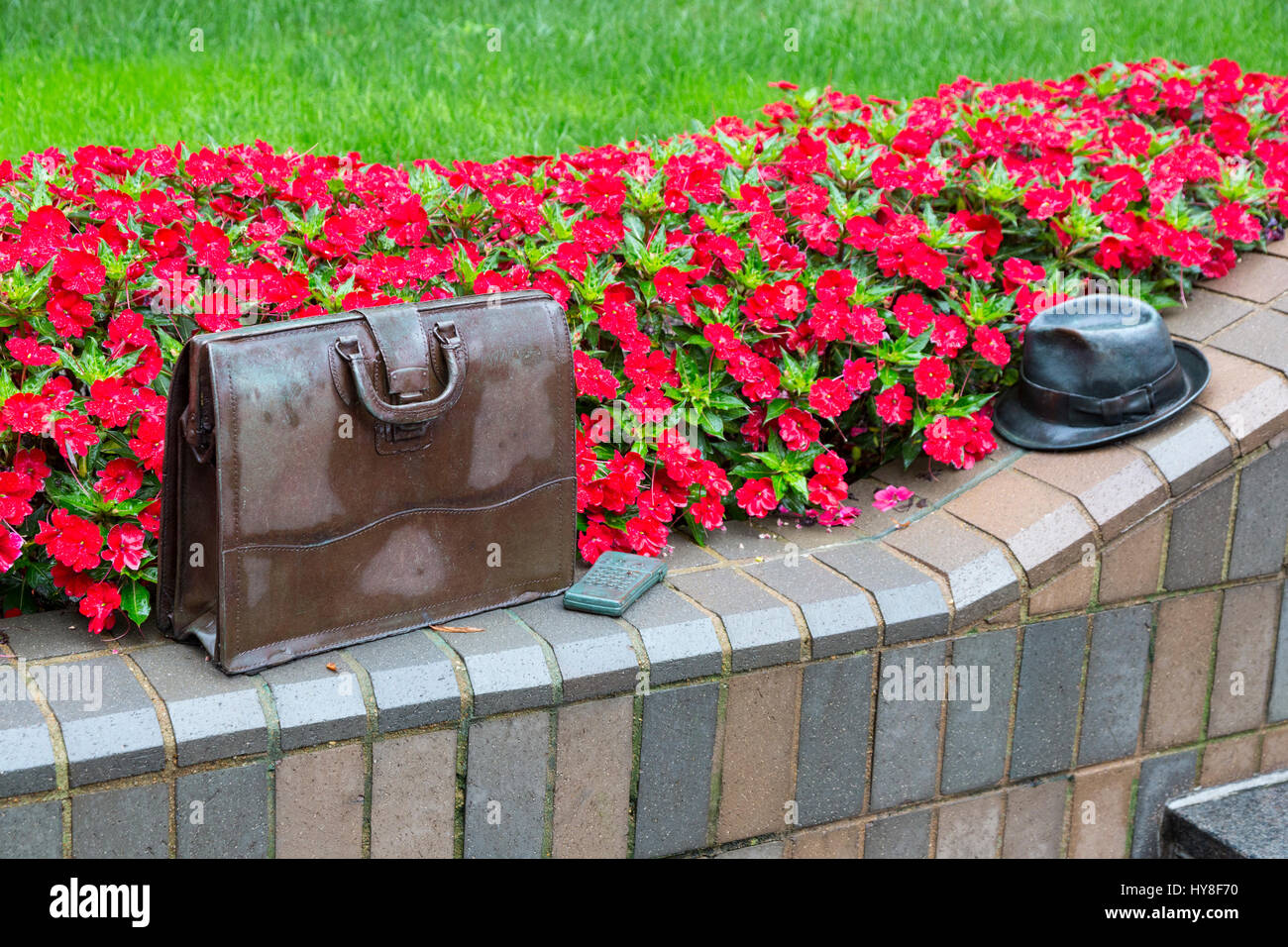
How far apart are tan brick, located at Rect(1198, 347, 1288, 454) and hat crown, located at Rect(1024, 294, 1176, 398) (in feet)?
0.36

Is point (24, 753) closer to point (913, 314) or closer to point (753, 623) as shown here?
point (753, 623)

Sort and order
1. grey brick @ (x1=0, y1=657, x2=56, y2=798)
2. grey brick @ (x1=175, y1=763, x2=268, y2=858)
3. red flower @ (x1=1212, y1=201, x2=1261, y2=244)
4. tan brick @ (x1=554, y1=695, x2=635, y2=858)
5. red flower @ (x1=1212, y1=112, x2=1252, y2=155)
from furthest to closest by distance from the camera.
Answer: red flower @ (x1=1212, y1=112, x2=1252, y2=155)
red flower @ (x1=1212, y1=201, x2=1261, y2=244)
tan brick @ (x1=554, y1=695, x2=635, y2=858)
grey brick @ (x1=175, y1=763, x2=268, y2=858)
grey brick @ (x1=0, y1=657, x2=56, y2=798)

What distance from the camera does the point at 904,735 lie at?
2162 millimetres

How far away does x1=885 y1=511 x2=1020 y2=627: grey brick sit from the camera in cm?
216

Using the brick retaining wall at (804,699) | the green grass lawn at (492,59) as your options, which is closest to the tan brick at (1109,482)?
the brick retaining wall at (804,699)

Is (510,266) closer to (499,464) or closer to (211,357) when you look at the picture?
(499,464)

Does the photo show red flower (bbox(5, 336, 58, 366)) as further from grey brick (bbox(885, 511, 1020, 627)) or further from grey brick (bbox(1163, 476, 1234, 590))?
grey brick (bbox(1163, 476, 1234, 590))

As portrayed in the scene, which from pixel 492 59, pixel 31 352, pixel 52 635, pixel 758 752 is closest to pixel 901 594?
pixel 758 752

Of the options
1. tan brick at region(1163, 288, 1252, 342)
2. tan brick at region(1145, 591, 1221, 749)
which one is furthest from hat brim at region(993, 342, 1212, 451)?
tan brick at region(1145, 591, 1221, 749)

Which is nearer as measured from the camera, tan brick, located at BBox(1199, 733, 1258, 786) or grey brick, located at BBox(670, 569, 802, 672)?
grey brick, located at BBox(670, 569, 802, 672)

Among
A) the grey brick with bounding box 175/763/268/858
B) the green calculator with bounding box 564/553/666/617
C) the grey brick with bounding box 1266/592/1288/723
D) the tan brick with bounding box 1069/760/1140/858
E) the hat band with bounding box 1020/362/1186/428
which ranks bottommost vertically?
the tan brick with bounding box 1069/760/1140/858

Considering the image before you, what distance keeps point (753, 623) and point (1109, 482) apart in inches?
30.0

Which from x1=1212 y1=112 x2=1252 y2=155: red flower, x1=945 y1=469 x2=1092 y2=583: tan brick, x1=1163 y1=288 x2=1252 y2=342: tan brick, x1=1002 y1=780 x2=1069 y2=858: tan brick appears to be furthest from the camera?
x1=1212 y1=112 x2=1252 y2=155: red flower

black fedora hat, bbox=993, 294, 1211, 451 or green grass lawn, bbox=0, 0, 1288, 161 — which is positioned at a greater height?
green grass lawn, bbox=0, 0, 1288, 161
